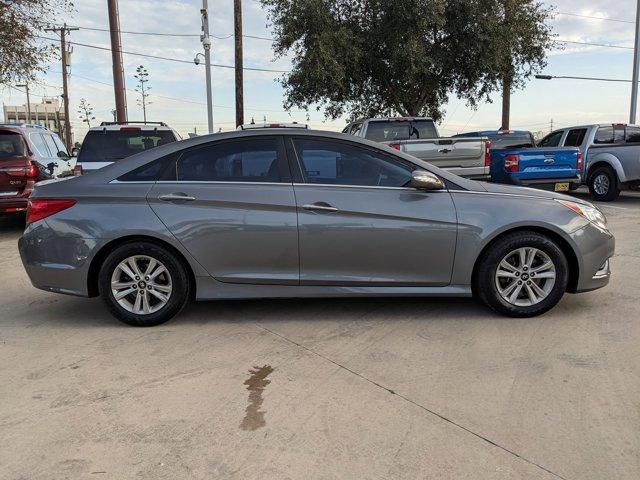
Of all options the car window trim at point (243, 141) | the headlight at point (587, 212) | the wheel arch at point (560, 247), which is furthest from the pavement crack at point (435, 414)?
the headlight at point (587, 212)

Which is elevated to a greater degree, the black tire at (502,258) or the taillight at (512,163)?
the taillight at (512,163)

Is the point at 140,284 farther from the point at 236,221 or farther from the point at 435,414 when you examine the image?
the point at 435,414

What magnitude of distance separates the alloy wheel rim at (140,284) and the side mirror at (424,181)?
7.07 ft

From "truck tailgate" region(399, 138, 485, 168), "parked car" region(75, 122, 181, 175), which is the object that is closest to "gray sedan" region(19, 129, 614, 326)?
"parked car" region(75, 122, 181, 175)

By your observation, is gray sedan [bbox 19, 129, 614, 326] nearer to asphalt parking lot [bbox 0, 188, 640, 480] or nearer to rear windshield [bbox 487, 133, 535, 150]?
asphalt parking lot [bbox 0, 188, 640, 480]

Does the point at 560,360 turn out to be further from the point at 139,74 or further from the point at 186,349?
the point at 139,74

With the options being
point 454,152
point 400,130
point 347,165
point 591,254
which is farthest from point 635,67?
point 347,165

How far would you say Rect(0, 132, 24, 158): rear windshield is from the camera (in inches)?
366

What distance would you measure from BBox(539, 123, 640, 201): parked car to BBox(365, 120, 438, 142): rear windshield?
3.97 metres

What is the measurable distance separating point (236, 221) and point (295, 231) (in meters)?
0.49

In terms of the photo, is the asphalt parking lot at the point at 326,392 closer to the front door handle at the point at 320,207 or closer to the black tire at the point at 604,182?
the front door handle at the point at 320,207

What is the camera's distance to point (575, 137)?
44.5 feet

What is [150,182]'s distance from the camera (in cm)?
473

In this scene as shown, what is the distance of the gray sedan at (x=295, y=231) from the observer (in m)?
4.62
